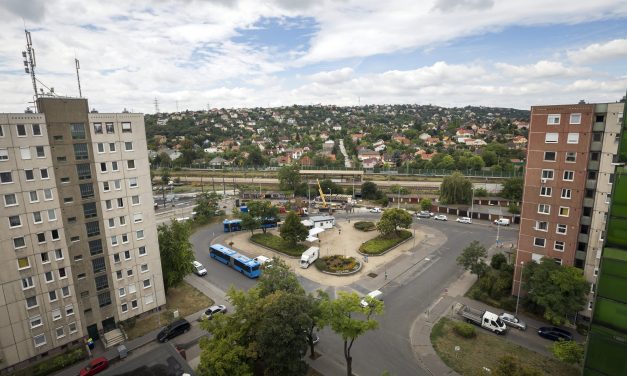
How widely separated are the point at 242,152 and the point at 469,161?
9415 cm

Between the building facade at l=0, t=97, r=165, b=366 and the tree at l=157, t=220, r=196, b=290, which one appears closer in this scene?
the building facade at l=0, t=97, r=165, b=366

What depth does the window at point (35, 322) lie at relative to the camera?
90.0 feet

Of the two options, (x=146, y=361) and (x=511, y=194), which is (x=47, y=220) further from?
(x=511, y=194)

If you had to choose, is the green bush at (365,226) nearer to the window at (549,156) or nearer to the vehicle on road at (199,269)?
the vehicle on road at (199,269)

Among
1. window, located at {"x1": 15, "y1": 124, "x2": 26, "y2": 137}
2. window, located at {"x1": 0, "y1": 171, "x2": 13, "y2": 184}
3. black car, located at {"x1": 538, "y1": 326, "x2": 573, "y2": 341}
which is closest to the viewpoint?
window, located at {"x1": 0, "y1": 171, "x2": 13, "y2": 184}

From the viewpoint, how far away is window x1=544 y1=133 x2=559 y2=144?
31.4 meters

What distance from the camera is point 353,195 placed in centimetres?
8544

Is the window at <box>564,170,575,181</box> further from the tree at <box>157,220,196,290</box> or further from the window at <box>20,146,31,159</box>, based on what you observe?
the window at <box>20,146,31,159</box>

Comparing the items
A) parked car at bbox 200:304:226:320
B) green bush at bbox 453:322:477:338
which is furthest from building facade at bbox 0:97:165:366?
green bush at bbox 453:322:477:338

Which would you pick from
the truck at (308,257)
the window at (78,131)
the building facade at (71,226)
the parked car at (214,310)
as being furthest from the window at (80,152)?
the truck at (308,257)

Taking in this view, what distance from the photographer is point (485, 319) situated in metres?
31.1

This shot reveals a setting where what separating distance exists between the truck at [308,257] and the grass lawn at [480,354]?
1880 cm

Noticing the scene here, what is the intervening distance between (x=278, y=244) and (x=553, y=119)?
38.5 metres

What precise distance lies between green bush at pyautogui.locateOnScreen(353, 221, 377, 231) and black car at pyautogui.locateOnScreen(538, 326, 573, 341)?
32.2 metres
